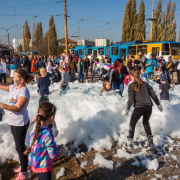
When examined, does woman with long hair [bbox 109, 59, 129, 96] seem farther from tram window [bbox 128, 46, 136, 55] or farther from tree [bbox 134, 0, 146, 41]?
tree [bbox 134, 0, 146, 41]

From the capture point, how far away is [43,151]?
2271 mm

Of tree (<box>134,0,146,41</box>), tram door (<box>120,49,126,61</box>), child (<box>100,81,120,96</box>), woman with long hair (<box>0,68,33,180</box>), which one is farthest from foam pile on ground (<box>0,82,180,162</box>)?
tree (<box>134,0,146,41</box>)

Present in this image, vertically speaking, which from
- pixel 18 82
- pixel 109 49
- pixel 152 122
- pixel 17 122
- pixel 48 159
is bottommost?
pixel 152 122

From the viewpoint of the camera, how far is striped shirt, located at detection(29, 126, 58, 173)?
86.7 inches

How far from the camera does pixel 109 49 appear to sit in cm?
2456

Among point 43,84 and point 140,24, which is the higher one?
point 140,24

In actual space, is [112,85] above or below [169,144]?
above

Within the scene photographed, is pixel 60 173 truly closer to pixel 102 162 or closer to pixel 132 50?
pixel 102 162

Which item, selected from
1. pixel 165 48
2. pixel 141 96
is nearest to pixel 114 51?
pixel 165 48

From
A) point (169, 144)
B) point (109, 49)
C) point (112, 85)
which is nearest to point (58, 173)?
point (169, 144)

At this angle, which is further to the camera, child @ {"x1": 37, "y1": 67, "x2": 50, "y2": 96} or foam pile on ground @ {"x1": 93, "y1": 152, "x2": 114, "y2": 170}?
child @ {"x1": 37, "y1": 67, "x2": 50, "y2": 96}

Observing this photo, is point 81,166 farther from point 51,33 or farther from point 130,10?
point 51,33

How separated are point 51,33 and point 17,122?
204 ft

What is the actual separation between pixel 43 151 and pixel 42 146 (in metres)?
0.07
